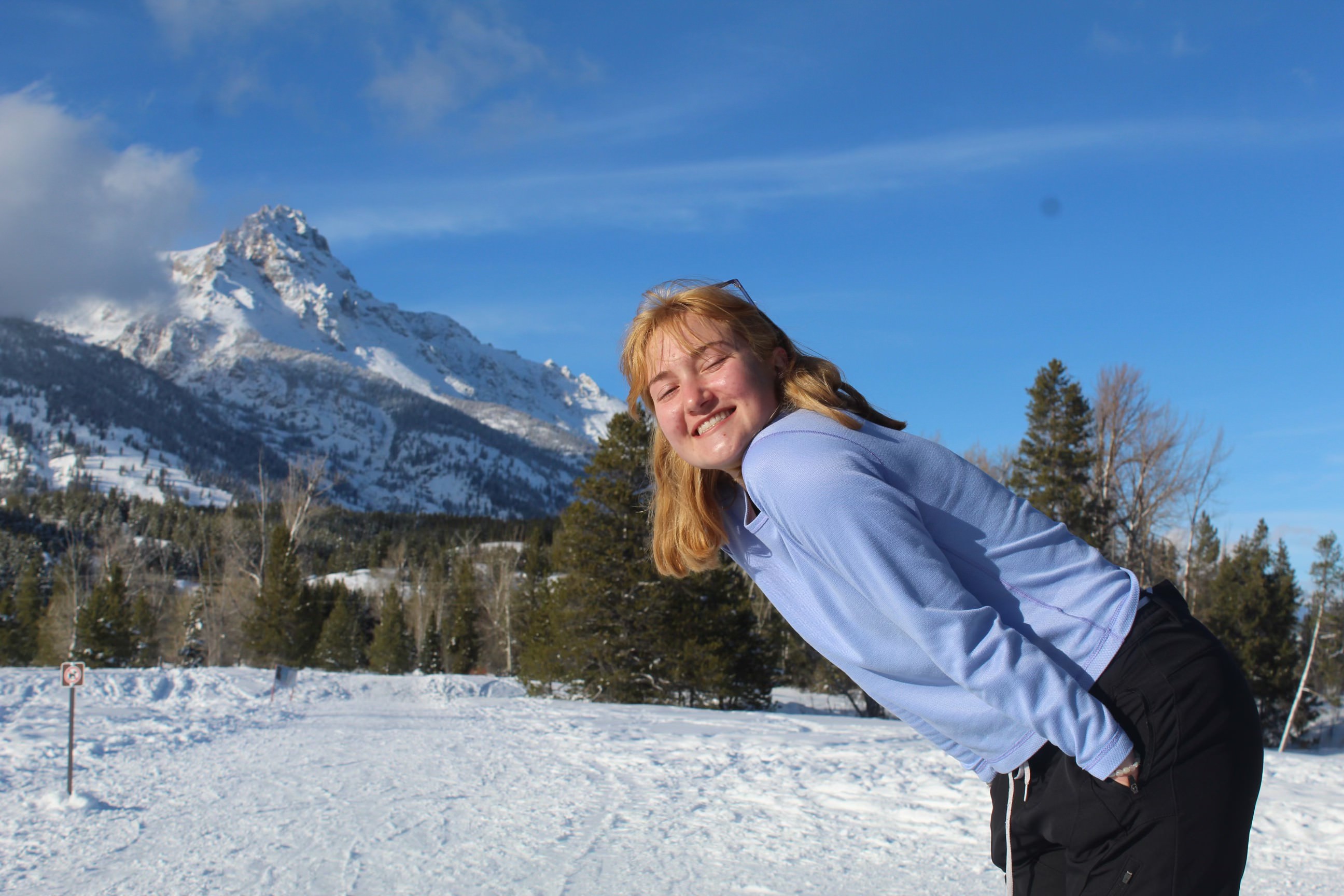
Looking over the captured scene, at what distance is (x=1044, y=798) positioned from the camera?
1520 millimetres

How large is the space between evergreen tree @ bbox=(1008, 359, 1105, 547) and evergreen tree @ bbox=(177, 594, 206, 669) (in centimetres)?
3547

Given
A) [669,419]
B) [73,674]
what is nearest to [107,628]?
[73,674]

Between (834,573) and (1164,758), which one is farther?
(834,573)

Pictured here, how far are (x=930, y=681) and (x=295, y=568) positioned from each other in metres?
38.1

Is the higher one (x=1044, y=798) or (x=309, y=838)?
(x=1044, y=798)

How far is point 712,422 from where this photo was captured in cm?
170

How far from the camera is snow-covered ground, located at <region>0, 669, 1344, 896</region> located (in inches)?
197

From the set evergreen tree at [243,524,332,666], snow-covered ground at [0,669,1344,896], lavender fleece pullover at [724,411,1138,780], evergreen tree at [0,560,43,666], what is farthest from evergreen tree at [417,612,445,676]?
lavender fleece pullover at [724,411,1138,780]

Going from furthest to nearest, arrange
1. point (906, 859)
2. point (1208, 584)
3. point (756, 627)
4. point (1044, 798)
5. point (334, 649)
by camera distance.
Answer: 1. point (334, 649)
2. point (1208, 584)
3. point (756, 627)
4. point (906, 859)
5. point (1044, 798)

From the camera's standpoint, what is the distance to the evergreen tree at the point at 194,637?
40406mm

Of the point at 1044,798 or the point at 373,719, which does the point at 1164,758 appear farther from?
the point at 373,719

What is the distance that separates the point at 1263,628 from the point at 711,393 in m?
35.7

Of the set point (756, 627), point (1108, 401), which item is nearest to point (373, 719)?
point (756, 627)

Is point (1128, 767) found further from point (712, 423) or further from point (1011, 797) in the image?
point (712, 423)
